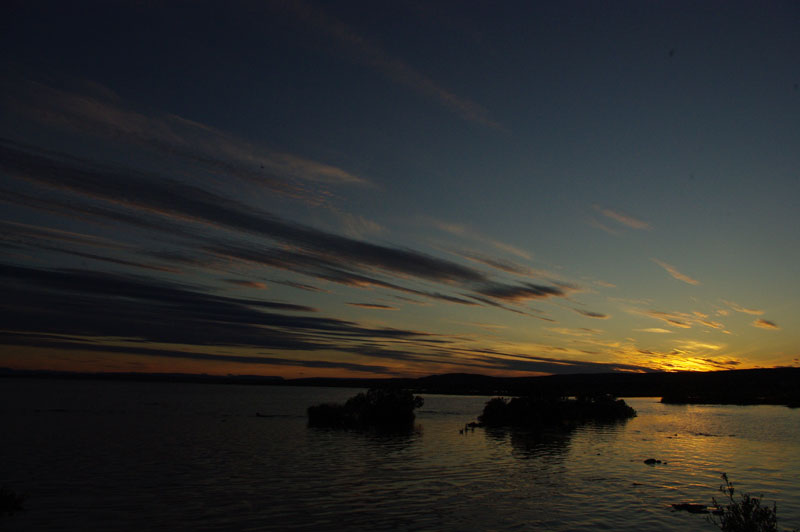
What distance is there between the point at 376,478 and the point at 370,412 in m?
43.4

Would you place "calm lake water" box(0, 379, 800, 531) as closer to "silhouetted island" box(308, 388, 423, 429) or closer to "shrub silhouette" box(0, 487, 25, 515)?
"shrub silhouette" box(0, 487, 25, 515)

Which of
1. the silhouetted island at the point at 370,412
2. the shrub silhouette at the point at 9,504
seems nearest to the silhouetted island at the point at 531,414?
the silhouetted island at the point at 370,412

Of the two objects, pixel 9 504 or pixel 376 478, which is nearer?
pixel 9 504

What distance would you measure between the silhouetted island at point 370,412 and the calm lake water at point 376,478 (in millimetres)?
10683

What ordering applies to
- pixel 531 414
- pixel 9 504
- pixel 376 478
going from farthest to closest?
pixel 531 414
pixel 376 478
pixel 9 504

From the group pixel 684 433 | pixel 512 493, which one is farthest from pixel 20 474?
pixel 684 433

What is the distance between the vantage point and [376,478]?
3359 cm

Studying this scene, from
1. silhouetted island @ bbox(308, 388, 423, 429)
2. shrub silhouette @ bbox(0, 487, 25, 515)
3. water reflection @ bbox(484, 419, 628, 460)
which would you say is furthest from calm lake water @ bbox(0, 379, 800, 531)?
silhouetted island @ bbox(308, 388, 423, 429)

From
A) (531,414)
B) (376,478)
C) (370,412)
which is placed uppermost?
(531,414)

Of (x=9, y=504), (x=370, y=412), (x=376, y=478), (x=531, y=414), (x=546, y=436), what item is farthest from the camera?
(x=531, y=414)

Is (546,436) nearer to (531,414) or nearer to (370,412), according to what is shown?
(531,414)

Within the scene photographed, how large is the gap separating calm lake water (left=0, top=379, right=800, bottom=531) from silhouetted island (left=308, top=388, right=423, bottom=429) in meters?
10.7

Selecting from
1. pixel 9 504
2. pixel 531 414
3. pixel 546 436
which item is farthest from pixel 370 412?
pixel 9 504

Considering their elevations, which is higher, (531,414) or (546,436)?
(531,414)
